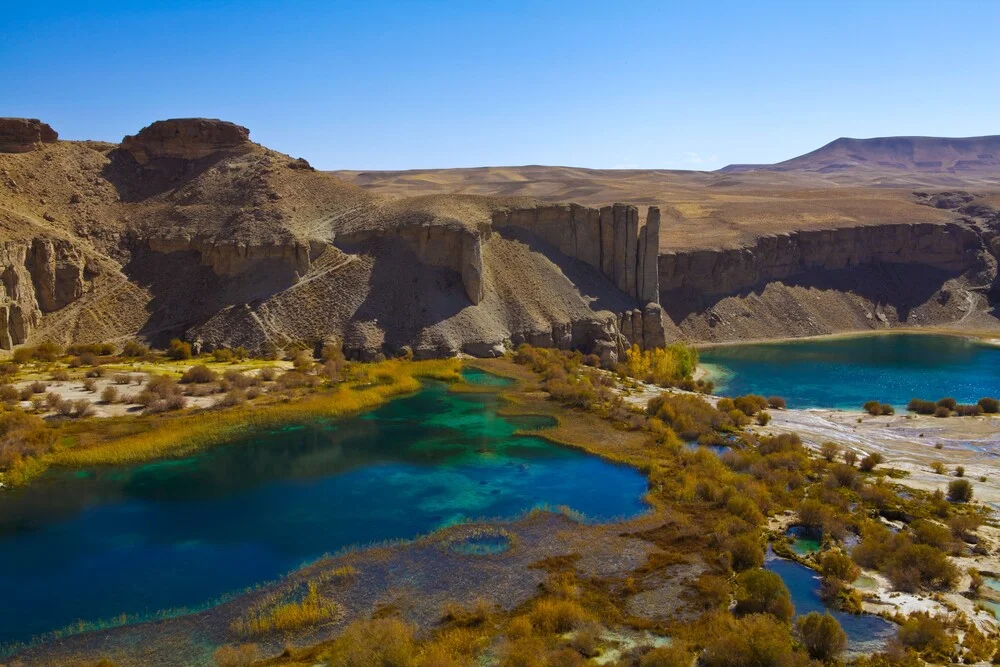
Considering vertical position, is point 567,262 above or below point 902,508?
above

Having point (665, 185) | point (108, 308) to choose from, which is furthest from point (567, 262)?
point (665, 185)

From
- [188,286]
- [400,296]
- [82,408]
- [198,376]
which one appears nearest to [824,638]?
[82,408]

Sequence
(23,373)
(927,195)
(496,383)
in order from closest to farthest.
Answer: (23,373)
(496,383)
(927,195)

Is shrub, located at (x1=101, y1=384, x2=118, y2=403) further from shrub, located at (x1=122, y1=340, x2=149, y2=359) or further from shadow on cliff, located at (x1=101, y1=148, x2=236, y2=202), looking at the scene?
shadow on cliff, located at (x1=101, y1=148, x2=236, y2=202)

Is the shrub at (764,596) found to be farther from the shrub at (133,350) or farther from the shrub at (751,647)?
the shrub at (133,350)

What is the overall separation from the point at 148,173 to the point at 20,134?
23.5ft

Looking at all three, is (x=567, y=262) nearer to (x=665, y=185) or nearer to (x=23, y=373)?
(x=23, y=373)

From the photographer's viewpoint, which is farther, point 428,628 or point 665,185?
point 665,185

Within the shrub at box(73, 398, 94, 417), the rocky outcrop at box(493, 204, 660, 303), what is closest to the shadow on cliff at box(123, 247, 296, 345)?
the shrub at box(73, 398, 94, 417)

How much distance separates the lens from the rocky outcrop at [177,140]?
50.5 metres

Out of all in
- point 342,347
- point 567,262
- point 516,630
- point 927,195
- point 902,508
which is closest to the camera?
point 516,630

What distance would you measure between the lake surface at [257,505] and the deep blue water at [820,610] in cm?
496

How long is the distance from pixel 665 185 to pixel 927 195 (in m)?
54.5

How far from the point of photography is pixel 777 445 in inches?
1131
